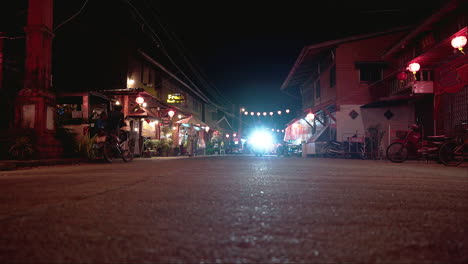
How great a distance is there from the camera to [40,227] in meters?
1.55

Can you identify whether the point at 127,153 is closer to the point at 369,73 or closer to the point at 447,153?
the point at 447,153

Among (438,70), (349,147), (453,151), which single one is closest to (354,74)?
(349,147)

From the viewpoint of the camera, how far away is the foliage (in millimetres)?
8086

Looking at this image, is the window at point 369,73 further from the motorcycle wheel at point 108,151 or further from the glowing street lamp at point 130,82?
the motorcycle wheel at point 108,151

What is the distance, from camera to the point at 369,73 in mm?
19219

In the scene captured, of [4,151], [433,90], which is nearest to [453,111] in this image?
[433,90]

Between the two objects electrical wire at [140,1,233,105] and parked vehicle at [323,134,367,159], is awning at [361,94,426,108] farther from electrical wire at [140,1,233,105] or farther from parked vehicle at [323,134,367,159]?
electrical wire at [140,1,233,105]

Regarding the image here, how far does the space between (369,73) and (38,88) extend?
1778 centimetres

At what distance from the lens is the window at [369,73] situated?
1914cm

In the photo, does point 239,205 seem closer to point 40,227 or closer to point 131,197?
point 131,197

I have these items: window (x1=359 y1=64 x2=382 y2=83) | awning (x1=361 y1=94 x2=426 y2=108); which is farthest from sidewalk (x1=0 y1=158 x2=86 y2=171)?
window (x1=359 y1=64 x2=382 y2=83)

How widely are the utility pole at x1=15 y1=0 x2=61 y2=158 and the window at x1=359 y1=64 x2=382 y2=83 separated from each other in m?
16.9

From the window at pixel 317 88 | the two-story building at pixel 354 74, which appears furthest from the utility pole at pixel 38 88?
the window at pixel 317 88

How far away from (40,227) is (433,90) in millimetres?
15201
